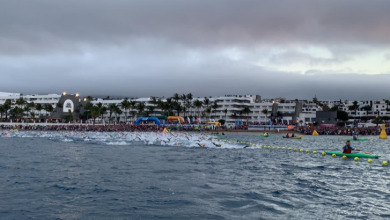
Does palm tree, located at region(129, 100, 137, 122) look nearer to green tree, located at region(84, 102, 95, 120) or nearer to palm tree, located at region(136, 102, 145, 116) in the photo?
palm tree, located at region(136, 102, 145, 116)

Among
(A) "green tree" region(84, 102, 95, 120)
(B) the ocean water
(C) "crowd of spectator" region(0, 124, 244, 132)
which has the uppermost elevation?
(A) "green tree" region(84, 102, 95, 120)

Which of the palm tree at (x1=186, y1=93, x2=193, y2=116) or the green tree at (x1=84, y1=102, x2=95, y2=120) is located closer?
the green tree at (x1=84, y1=102, x2=95, y2=120)

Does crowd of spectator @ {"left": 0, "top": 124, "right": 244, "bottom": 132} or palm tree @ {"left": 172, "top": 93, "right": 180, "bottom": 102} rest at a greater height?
palm tree @ {"left": 172, "top": 93, "right": 180, "bottom": 102}

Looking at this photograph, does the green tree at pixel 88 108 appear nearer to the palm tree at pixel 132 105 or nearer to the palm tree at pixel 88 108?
the palm tree at pixel 88 108

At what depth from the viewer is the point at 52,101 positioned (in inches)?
5305

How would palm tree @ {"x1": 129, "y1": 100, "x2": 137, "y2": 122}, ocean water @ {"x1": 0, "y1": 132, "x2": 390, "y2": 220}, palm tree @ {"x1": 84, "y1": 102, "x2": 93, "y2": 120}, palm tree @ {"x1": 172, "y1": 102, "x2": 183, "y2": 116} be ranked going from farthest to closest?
1. palm tree @ {"x1": 129, "y1": 100, "x2": 137, "y2": 122}
2. palm tree @ {"x1": 172, "y1": 102, "x2": 183, "y2": 116}
3. palm tree @ {"x1": 84, "y1": 102, "x2": 93, "y2": 120}
4. ocean water @ {"x1": 0, "y1": 132, "x2": 390, "y2": 220}

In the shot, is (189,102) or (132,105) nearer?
(132,105)

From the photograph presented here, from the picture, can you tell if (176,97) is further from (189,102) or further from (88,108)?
(88,108)

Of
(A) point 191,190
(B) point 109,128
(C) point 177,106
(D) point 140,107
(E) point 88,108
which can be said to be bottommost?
(B) point 109,128

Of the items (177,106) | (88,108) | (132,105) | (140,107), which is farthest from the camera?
(132,105)

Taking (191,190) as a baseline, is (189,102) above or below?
above

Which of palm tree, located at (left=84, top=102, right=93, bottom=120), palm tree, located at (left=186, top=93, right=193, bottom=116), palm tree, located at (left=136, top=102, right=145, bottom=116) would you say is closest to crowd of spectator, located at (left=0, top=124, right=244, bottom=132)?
palm tree, located at (left=84, top=102, right=93, bottom=120)

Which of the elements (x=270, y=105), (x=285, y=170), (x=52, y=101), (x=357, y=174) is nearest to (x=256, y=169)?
(x=285, y=170)

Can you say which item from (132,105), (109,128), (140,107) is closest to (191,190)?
(109,128)
